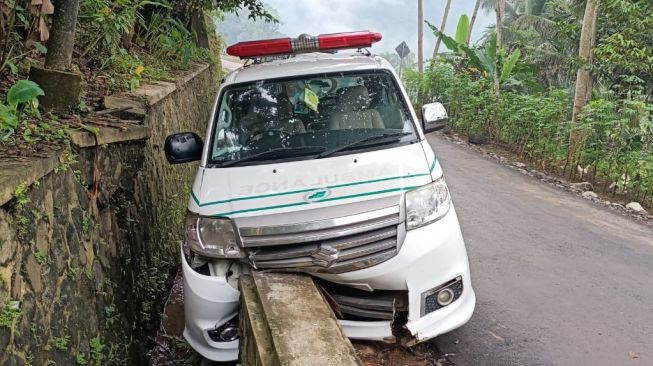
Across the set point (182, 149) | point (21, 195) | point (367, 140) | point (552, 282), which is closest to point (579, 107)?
point (552, 282)

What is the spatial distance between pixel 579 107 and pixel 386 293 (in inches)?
383

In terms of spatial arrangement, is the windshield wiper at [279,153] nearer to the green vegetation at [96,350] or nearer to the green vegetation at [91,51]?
the green vegetation at [91,51]

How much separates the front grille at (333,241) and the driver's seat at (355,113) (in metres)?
1.07

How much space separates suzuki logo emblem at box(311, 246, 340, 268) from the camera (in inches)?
126

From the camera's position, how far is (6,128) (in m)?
3.17

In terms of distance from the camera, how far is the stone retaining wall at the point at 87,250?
2604mm

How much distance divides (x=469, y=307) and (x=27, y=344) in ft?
8.52

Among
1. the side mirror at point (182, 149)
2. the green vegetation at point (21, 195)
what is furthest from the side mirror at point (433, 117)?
the green vegetation at point (21, 195)

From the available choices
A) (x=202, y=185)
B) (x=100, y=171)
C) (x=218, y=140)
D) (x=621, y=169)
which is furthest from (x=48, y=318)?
(x=621, y=169)

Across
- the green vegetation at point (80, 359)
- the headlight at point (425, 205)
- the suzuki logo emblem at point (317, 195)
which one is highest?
the suzuki logo emblem at point (317, 195)

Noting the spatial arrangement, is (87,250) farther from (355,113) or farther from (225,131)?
(355,113)

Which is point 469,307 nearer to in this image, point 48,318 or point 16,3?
point 48,318

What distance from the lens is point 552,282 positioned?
508cm

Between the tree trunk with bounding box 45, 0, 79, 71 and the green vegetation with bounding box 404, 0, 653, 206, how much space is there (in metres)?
8.21
